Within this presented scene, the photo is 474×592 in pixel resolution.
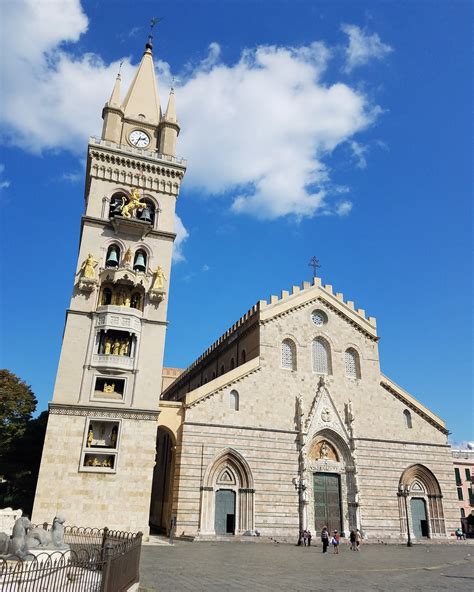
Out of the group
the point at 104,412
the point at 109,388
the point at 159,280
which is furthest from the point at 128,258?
the point at 104,412

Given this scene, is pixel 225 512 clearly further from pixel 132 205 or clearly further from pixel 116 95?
pixel 116 95

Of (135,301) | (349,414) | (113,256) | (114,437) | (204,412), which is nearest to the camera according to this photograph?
(114,437)

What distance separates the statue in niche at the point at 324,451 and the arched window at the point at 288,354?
6.16 meters

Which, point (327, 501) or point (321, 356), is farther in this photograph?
point (321, 356)

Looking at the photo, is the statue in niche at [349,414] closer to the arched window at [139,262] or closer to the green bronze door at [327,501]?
the green bronze door at [327,501]

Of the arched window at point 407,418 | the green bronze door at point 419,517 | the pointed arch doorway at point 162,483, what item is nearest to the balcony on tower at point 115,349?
the pointed arch doorway at point 162,483

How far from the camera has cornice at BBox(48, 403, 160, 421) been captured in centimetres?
2947

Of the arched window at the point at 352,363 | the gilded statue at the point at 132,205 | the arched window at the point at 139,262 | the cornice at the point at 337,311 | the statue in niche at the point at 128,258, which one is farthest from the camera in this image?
the cornice at the point at 337,311

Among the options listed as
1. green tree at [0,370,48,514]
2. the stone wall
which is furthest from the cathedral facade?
green tree at [0,370,48,514]

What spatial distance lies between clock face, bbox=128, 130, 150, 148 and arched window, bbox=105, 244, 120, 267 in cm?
962

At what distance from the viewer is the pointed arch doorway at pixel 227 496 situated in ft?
103

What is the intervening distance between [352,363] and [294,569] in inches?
903

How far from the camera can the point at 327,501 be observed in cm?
3466

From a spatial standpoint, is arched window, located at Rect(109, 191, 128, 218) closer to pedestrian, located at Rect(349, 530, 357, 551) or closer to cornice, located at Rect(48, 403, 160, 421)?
cornice, located at Rect(48, 403, 160, 421)
